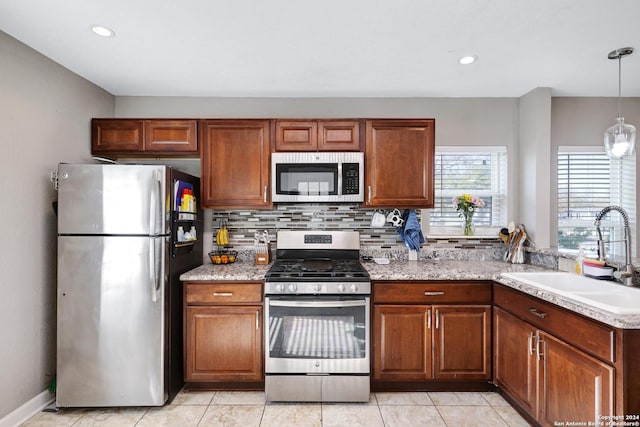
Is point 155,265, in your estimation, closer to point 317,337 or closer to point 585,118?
point 317,337

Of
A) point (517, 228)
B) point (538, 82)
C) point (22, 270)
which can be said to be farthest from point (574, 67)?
point (22, 270)

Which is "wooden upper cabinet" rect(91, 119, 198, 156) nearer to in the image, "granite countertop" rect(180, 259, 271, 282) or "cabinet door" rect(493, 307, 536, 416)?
"granite countertop" rect(180, 259, 271, 282)

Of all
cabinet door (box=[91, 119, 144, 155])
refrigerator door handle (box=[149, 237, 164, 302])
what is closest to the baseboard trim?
refrigerator door handle (box=[149, 237, 164, 302])

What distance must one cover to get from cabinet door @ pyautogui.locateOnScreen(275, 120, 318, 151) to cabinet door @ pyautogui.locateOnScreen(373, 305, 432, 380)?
1.44 meters

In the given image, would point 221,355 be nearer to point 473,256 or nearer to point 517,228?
point 473,256

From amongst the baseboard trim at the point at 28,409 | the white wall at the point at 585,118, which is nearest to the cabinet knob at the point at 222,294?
the baseboard trim at the point at 28,409

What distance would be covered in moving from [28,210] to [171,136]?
1117mm

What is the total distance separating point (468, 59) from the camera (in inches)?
91.0

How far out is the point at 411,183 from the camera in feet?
8.96

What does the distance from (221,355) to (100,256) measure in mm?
1103

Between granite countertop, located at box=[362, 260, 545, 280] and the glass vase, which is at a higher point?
the glass vase

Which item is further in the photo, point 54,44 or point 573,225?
point 573,225

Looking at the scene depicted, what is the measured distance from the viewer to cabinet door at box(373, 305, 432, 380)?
2387mm

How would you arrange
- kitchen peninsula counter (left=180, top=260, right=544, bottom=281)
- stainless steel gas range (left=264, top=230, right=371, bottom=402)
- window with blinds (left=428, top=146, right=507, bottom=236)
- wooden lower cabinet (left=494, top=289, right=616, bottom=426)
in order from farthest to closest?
window with blinds (left=428, top=146, right=507, bottom=236) → kitchen peninsula counter (left=180, top=260, right=544, bottom=281) → stainless steel gas range (left=264, top=230, right=371, bottom=402) → wooden lower cabinet (left=494, top=289, right=616, bottom=426)
